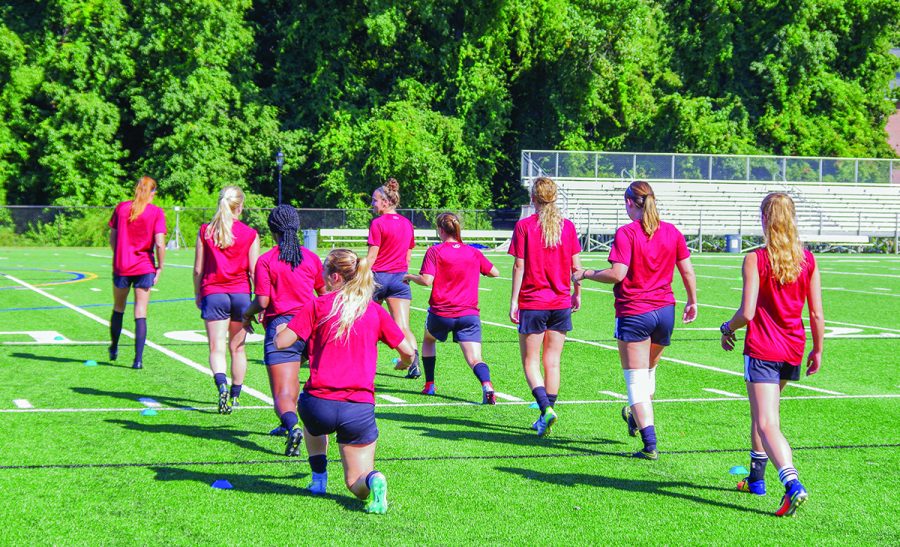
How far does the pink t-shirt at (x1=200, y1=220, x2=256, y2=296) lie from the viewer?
9.20 metres

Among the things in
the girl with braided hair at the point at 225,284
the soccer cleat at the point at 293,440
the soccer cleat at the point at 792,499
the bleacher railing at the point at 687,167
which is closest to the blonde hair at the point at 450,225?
the girl with braided hair at the point at 225,284

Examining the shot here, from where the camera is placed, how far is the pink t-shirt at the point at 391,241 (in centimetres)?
1123

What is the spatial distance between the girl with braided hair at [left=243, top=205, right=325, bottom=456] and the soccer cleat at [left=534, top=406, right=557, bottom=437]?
1.86 metres

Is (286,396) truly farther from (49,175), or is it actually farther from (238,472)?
(49,175)

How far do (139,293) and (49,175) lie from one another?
38.2 metres

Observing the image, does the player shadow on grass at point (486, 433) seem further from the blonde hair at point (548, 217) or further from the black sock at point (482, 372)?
the blonde hair at point (548, 217)

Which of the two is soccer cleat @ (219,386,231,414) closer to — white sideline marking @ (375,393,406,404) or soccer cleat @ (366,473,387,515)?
white sideline marking @ (375,393,406,404)

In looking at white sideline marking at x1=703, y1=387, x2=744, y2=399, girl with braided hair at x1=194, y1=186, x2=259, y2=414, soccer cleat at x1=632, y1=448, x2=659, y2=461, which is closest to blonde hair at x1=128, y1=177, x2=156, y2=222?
girl with braided hair at x1=194, y1=186, x2=259, y2=414

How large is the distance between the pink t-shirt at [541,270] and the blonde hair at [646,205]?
0.92m

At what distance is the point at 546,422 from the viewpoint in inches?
328

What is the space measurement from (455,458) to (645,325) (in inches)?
62.2

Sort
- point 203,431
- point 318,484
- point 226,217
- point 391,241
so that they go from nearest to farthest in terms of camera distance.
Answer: point 318,484 → point 203,431 → point 226,217 → point 391,241

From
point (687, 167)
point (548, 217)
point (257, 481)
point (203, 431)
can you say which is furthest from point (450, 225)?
point (687, 167)

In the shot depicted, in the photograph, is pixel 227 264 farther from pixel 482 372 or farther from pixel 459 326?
pixel 482 372
